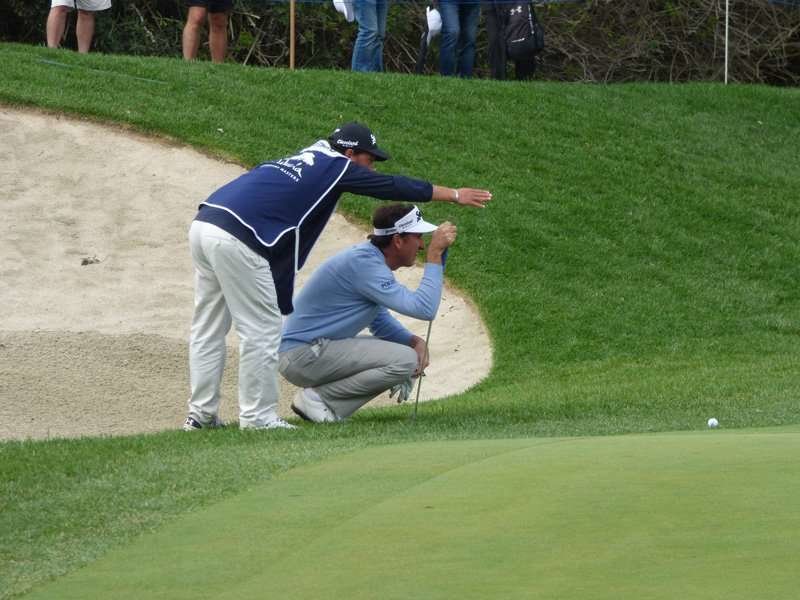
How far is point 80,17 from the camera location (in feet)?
57.8

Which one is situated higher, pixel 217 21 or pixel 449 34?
pixel 217 21

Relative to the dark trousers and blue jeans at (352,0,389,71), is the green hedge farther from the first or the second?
blue jeans at (352,0,389,71)

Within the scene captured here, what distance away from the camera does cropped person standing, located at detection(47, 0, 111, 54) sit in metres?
17.1

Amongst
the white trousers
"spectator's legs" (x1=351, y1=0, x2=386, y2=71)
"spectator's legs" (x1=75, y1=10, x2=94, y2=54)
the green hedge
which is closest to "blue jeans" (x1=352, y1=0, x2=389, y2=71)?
"spectator's legs" (x1=351, y1=0, x2=386, y2=71)

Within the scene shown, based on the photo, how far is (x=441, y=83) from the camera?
17.8m

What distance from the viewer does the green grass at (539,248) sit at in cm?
667

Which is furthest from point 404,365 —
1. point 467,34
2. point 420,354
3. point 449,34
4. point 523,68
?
point 523,68

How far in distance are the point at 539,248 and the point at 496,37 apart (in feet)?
19.3

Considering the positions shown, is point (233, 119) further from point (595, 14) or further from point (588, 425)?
point (595, 14)

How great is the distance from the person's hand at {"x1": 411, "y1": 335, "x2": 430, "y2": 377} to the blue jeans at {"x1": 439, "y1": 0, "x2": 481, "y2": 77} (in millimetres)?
9975

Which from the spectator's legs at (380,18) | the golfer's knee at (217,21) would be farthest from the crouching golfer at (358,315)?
the golfer's knee at (217,21)

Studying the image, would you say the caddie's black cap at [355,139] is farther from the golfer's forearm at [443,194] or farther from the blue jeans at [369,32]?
the blue jeans at [369,32]

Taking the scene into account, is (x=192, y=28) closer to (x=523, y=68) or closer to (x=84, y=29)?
(x=84, y=29)

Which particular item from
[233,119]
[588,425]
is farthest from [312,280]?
[233,119]
